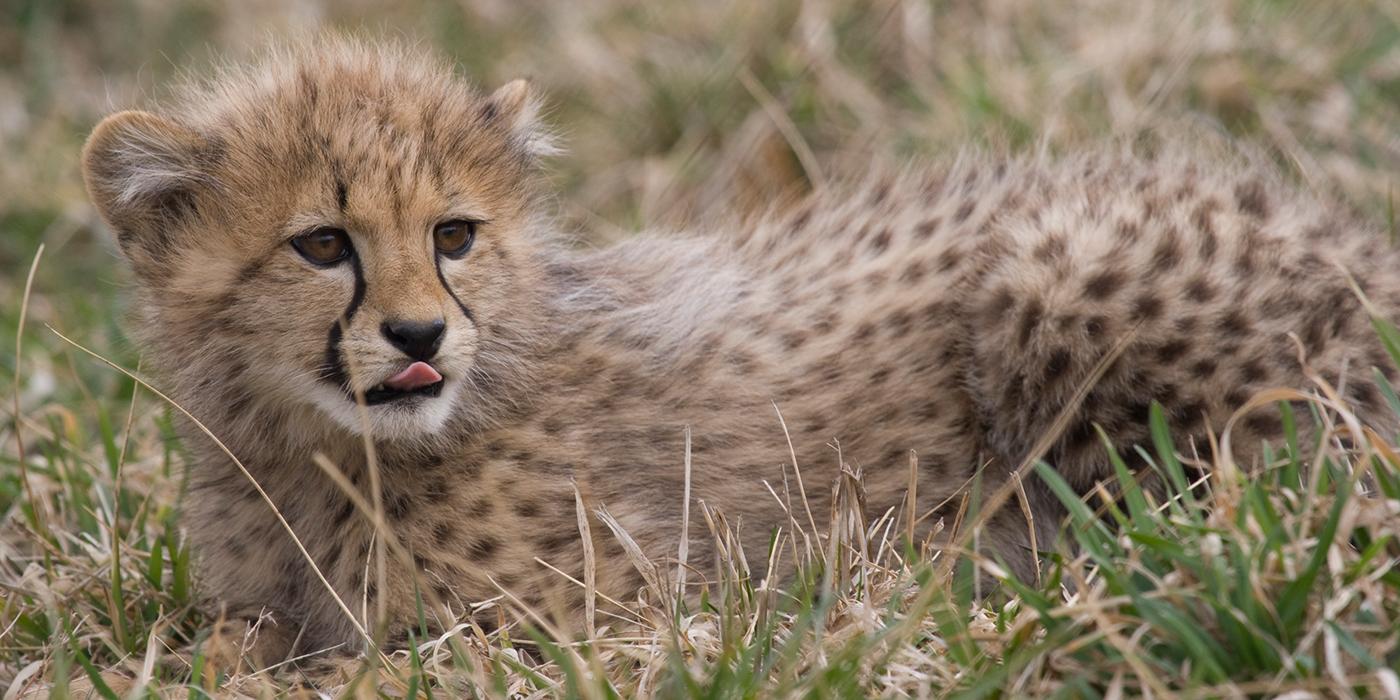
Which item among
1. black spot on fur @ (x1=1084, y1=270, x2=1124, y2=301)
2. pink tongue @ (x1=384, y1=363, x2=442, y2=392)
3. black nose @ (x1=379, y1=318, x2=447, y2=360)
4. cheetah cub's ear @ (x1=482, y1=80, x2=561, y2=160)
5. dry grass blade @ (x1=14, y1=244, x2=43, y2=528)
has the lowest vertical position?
dry grass blade @ (x1=14, y1=244, x2=43, y2=528)

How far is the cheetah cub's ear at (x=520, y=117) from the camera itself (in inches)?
141

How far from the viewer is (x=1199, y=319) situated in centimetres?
369

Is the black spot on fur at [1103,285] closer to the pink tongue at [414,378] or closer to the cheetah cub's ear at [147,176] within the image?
the pink tongue at [414,378]

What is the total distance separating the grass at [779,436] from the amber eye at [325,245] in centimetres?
77

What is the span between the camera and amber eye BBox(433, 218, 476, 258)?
3.24m

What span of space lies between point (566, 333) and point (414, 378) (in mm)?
650

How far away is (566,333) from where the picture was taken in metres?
3.67

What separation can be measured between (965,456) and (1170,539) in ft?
3.73

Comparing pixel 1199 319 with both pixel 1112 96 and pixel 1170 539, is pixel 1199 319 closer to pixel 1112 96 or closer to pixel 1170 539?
pixel 1170 539

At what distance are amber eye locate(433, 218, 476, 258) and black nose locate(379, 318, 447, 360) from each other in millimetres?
A: 241

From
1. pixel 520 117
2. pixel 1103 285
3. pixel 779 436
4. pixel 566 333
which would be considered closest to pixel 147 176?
pixel 520 117

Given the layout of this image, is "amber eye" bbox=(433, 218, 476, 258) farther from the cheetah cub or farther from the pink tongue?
the pink tongue

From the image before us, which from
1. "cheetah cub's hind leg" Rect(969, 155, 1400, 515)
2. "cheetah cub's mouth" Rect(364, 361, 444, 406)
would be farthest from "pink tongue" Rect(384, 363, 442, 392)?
"cheetah cub's hind leg" Rect(969, 155, 1400, 515)

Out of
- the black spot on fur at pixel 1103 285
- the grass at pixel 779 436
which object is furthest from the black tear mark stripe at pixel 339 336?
the black spot on fur at pixel 1103 285
